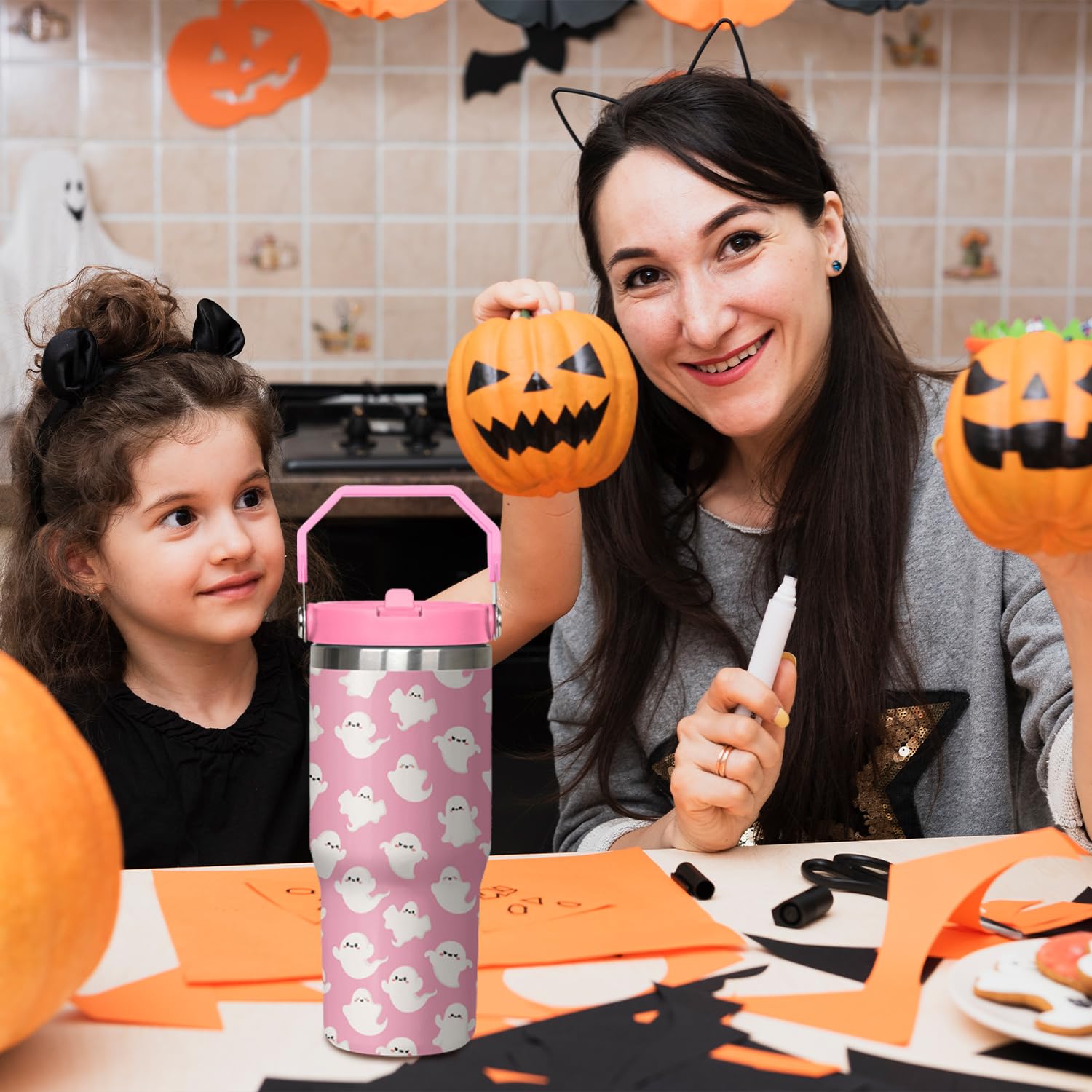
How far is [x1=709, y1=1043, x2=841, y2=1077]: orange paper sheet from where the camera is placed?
570 mm

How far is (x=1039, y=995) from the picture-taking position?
1.95ft

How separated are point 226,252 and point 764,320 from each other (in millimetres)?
1807

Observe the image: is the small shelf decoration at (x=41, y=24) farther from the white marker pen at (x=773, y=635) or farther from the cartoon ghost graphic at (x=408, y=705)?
the cartoon ghost graphic at (x=408, y=705)

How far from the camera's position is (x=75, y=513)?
1.22 metres

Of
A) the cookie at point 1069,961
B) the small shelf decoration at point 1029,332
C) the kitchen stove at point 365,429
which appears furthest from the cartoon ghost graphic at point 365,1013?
the kitchen stove at point 365,429

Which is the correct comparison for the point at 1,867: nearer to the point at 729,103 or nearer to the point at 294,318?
the point at 729,103

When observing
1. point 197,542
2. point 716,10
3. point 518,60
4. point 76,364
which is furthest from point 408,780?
point 518,60

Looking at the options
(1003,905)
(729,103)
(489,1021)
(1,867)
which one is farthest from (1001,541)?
(729,103)

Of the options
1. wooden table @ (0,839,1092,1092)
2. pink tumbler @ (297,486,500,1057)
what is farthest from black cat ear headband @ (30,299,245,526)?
pink tumbler @ (297,486,500,1057)

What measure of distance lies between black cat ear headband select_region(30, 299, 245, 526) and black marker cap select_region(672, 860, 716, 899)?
0.74 meters

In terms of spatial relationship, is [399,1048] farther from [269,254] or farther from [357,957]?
[269,254]

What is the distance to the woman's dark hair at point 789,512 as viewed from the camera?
1.18m

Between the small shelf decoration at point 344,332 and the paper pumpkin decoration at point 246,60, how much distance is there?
0.43 metres

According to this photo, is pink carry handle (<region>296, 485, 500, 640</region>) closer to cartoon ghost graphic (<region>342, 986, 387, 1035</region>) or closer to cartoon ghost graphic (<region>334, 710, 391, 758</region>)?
cartoon ghost graphic (<region>334, 710, 391, 758</region>)
